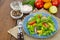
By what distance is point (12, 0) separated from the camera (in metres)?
1.57

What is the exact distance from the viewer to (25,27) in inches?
50.4

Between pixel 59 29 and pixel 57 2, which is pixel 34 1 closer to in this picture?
pixel 57 2

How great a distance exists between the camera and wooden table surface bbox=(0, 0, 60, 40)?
128 centimetres

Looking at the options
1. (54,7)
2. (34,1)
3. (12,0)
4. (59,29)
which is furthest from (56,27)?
(12,0)

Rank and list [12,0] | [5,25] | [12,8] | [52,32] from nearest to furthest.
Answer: [52,32]
[5,25]
[12,8]
[12,0]

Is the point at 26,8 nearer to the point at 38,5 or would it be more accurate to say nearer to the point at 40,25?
the point at 38,5

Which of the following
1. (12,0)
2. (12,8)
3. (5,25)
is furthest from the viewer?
(12,0)

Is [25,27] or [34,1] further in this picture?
[34,1]

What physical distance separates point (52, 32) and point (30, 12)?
0.29 m

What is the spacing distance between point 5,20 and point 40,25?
1.02 feet

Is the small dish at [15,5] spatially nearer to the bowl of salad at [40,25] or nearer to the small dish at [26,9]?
the small dish at [26,9]

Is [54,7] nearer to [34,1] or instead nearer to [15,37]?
[34,1]

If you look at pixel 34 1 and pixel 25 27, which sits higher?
Answer: pixel 34 1

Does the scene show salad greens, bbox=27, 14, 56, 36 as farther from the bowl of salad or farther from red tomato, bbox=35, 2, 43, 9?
red tomato, bbox=35, 2, 43, 9
